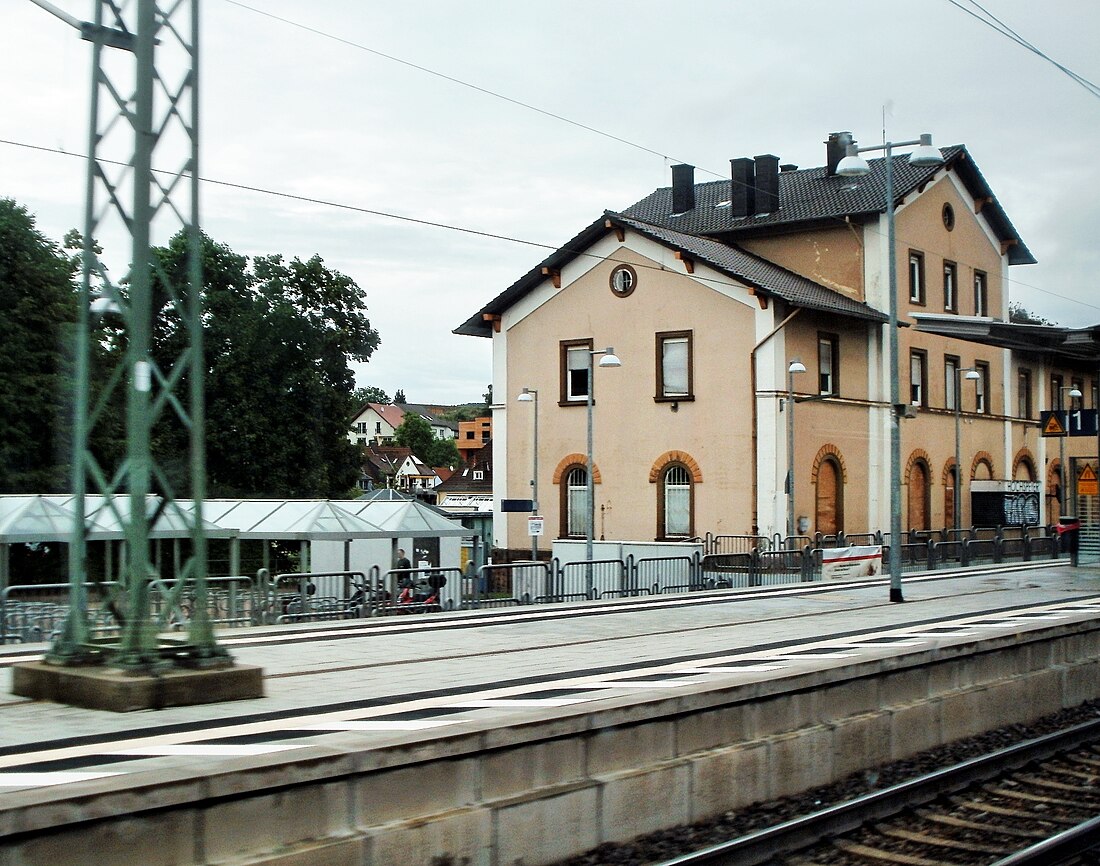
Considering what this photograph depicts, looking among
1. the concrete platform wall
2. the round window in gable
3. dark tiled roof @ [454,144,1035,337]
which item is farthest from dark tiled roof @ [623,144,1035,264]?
the concrete platform wall

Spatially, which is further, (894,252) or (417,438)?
(417,438)

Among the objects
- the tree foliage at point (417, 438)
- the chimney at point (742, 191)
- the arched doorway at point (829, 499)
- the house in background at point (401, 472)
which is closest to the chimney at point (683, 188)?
the chimney at point (742, 191)

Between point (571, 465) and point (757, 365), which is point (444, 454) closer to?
point (571, 465)

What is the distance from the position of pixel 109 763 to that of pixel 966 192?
46954mm

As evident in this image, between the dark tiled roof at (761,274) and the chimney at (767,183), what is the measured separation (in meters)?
2.09

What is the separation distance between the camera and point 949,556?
35.6m

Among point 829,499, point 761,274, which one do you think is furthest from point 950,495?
point 761,274

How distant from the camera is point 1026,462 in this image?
53.7 meters

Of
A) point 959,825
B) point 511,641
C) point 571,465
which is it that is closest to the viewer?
point 959,825

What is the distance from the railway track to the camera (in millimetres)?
8578

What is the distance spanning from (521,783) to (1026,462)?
49.2 metres

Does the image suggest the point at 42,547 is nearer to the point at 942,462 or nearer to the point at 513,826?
the point at 942,462

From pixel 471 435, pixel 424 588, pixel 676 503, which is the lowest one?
pixel 424 588

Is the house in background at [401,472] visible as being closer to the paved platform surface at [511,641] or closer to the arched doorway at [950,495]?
the arched doorway at [950,495]
